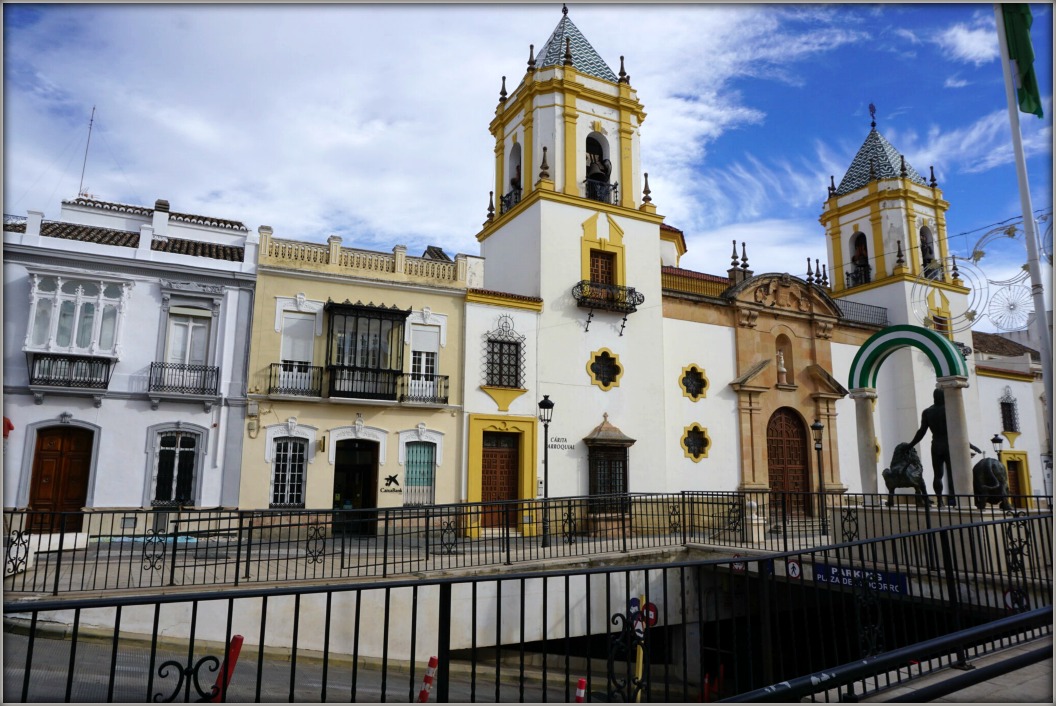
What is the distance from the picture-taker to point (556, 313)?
67.9ft

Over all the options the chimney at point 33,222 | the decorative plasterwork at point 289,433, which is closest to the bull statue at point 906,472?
the decorative plasterwork at point 289,433

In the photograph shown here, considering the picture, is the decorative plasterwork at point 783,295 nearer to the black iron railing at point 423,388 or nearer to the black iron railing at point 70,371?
the black iron railing at point 423,388

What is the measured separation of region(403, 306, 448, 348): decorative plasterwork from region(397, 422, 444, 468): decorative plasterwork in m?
2.41

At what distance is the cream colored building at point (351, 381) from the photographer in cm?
1717

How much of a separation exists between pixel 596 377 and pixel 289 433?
9042 millimetres

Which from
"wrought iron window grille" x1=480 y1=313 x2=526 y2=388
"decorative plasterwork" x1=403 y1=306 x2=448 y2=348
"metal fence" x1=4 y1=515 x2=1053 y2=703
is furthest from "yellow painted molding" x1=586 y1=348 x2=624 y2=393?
"metal fence" x1=4 y1=515 x2=1053 y2=703

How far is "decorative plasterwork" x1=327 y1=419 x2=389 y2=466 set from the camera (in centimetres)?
1759

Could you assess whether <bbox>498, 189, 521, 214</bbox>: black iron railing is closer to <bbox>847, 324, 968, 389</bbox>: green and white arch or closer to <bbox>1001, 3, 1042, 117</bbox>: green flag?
<bbox>847, 324, 968, 389</bbox>: green and white arch

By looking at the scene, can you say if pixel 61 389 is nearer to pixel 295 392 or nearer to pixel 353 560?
pixel 295 392

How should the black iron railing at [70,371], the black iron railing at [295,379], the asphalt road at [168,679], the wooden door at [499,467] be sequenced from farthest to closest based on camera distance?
the wooden door at [499,467]
the black iron railing at [295,379]
the black iron railing at [70,371]
the asphalt road at [168,679]

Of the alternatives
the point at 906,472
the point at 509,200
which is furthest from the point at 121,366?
the point at 906,472

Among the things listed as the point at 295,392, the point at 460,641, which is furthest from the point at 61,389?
the point at 460,641

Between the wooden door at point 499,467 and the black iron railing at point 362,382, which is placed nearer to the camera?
the black iron railing at point 362,382

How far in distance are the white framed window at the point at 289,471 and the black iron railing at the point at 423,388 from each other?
2.90m
